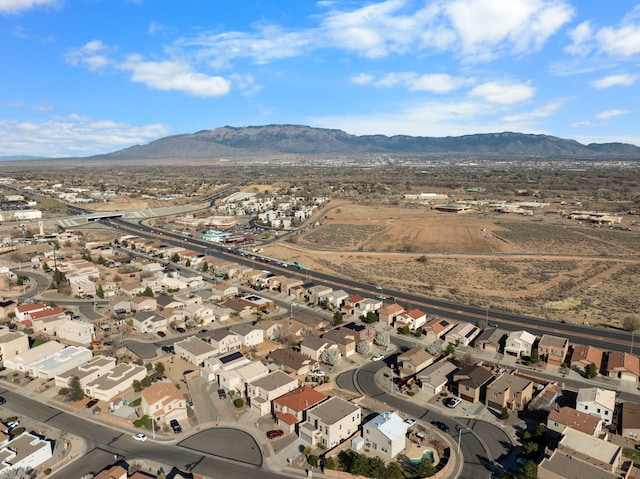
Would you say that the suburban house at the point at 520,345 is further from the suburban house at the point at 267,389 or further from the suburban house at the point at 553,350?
the suburban house at the point at 267,389

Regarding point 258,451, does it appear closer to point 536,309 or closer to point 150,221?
point 536,309

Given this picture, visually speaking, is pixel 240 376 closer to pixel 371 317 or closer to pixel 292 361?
pixel 292 361

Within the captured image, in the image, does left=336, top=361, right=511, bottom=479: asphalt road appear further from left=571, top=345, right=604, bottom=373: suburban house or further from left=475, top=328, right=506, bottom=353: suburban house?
left=571, top=345, right=604, bottom=373: suburban house

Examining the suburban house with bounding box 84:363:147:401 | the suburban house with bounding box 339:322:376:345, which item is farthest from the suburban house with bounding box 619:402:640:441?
the suburban house with bounding box 84:363:147:401

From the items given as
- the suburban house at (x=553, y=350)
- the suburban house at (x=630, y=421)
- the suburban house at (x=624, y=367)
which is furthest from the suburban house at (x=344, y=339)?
the suburban house at (x=624, y=367)

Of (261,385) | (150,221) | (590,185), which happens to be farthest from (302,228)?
(590,185)
